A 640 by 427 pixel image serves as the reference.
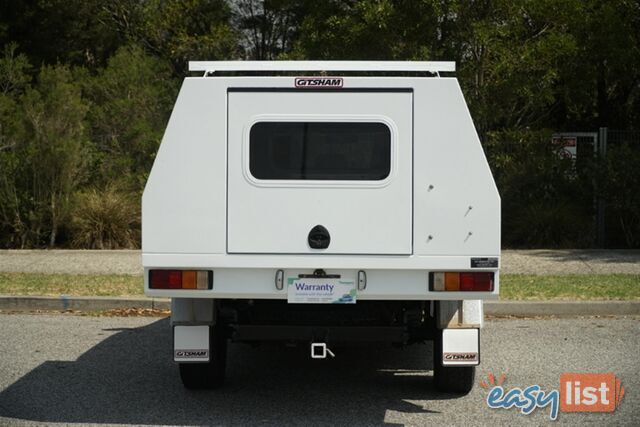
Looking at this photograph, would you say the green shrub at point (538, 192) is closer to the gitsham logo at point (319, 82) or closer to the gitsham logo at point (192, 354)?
the gitsham logo at point (192, 354)

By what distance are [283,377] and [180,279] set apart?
1884 mm

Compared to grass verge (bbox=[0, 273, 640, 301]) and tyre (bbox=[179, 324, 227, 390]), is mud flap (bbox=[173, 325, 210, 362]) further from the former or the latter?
grass verge (bbox=[0, 273, 640, 301])

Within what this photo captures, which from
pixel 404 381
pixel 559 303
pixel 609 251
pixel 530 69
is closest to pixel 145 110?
pixel 530 69

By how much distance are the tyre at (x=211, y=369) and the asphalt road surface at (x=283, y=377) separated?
0.08 meters

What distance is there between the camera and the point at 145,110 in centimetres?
1866

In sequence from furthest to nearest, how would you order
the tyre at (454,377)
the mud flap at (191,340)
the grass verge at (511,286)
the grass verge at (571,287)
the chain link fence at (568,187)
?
the chain link fence at (568,187)
the grass verge at (511,286)
the grass verge at (571,287)
the tyre at (454,377)
the mud flap at (191,340)

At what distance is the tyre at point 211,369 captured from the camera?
22.7 feet

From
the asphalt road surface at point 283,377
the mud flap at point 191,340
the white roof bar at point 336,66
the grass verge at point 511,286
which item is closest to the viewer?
the white roof bar at point 336,66

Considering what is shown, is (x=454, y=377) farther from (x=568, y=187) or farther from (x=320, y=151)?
(x=568, y=187)

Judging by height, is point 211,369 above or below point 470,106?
below

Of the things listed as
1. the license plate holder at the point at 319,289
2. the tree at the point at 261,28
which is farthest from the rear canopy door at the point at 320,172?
the tree at the point at 261,28

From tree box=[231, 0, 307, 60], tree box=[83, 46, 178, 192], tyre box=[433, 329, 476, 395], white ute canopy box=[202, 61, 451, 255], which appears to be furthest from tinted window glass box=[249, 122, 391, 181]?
tree box=[231, 0, 307, 60]

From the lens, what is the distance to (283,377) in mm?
7738

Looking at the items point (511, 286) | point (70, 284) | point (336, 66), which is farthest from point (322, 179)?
point (70, 284)
